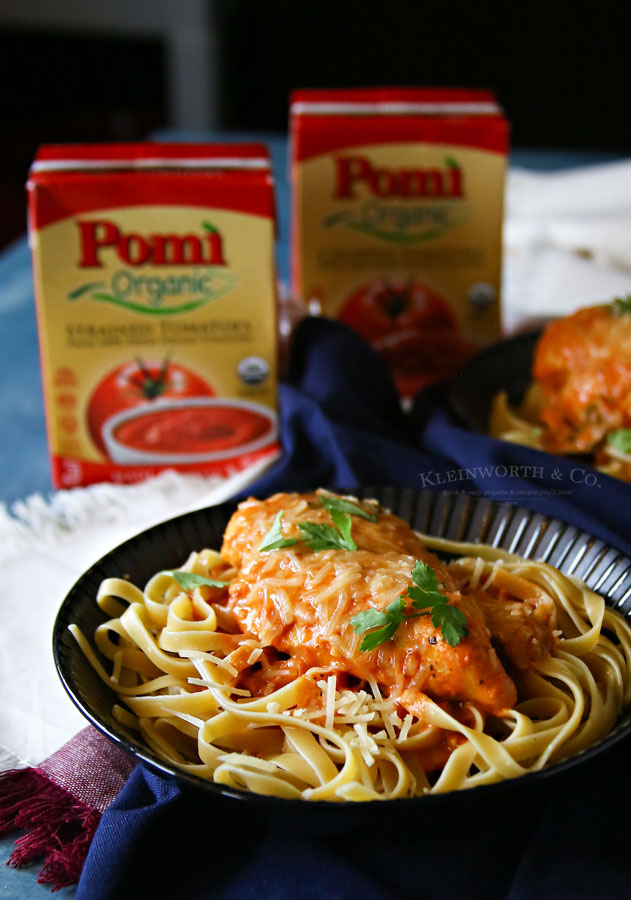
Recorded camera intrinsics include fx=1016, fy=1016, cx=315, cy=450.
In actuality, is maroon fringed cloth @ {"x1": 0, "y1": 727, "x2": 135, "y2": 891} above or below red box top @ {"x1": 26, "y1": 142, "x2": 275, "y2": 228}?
below

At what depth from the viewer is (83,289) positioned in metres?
2.81

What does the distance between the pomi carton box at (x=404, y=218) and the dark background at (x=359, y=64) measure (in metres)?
6.25

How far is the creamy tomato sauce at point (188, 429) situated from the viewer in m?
2.97

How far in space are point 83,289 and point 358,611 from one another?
149 centimetres

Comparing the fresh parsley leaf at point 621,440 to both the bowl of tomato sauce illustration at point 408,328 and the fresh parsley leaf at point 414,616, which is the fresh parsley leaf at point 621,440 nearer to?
the bowl of tomato sauce illustration at point 408,328

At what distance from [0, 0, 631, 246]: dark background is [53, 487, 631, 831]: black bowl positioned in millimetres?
7496

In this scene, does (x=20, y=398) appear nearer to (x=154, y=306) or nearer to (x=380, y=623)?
(x=154, y=306)

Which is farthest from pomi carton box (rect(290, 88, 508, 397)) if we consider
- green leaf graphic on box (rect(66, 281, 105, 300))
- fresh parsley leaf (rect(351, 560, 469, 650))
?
fresh parsley leaf (rect(351, 560, 469, 650))

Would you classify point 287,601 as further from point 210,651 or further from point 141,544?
point 141,544

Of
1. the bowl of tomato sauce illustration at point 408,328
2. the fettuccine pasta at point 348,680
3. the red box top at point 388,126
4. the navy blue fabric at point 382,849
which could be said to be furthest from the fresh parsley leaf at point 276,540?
the red box top at point 388,126

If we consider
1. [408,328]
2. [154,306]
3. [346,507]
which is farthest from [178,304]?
[346,507]

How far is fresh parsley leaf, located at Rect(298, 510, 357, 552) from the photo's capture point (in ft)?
6.11

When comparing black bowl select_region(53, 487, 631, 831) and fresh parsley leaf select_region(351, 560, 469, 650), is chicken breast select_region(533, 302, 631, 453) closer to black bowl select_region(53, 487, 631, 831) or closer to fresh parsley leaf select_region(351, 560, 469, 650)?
A: black bowl select_region(53, 487, 631, 831)

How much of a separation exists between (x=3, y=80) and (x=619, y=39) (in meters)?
5.49
